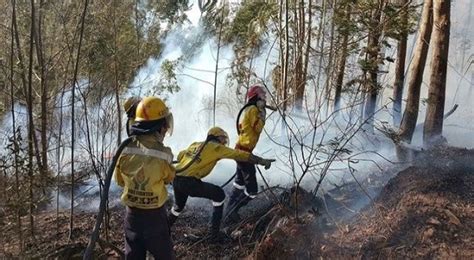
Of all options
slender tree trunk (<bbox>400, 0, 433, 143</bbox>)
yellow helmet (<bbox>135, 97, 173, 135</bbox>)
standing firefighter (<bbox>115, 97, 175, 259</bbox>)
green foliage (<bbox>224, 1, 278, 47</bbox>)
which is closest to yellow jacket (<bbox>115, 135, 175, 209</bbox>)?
standing firefighter (<bbox>115, 97, 175, 259</bbox>)

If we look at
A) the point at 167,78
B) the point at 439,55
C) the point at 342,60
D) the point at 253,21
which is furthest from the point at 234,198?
the point at 167,78

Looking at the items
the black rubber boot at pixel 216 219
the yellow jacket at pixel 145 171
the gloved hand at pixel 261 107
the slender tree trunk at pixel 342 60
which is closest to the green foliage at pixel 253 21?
the slender tree trunk at pixel 342 60

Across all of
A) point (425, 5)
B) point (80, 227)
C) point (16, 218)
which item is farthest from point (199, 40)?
point (16, 218)

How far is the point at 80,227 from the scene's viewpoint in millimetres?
7566

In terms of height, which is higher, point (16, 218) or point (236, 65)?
point (236, 65)

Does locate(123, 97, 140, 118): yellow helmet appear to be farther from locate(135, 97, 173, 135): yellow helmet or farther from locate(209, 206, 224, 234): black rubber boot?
locate(135, 97, 173, 135): yellow helmet

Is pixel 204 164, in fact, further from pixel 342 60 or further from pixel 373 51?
pixel 342 60

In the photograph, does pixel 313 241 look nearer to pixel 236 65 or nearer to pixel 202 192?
pixel 202 192

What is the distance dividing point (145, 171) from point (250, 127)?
2.92m

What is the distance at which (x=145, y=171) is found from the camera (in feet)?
14.3

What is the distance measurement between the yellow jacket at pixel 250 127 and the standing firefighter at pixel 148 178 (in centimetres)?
265

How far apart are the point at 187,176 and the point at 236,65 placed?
39.8 ft

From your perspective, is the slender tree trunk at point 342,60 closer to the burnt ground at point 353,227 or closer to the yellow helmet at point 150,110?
the burnt ground at point 353,227

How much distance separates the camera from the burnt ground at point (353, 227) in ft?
16.1
